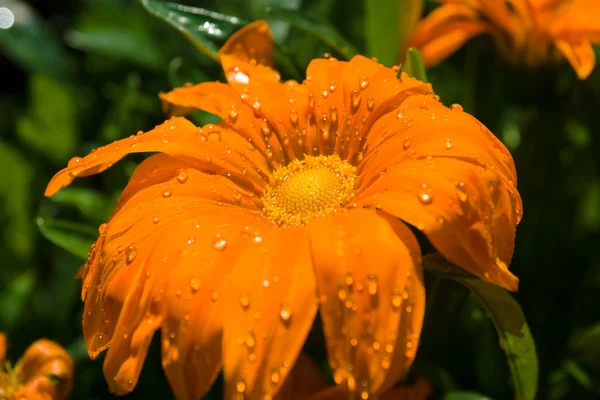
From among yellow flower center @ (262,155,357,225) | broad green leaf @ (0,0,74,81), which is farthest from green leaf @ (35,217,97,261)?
broad green leaf @ (0,0,74,81)

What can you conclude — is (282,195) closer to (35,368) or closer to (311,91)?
(311,91)

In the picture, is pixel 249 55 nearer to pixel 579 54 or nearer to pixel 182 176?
pixel 182 176

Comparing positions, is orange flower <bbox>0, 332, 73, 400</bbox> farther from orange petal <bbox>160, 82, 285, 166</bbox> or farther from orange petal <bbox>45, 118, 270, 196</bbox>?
orange petal <bbox>160, 82, 285, 166</bbox>

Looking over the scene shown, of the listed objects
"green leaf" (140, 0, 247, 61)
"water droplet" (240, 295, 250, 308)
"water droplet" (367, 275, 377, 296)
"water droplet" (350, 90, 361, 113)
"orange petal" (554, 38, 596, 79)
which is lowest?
"water droplet" (240, 295, 250, 308)

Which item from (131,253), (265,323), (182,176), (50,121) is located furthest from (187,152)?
(50,121)

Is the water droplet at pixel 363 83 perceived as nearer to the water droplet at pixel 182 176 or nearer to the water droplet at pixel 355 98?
the water droplet at pixel 355 98

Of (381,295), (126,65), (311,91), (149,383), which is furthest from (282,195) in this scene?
(126,65)
